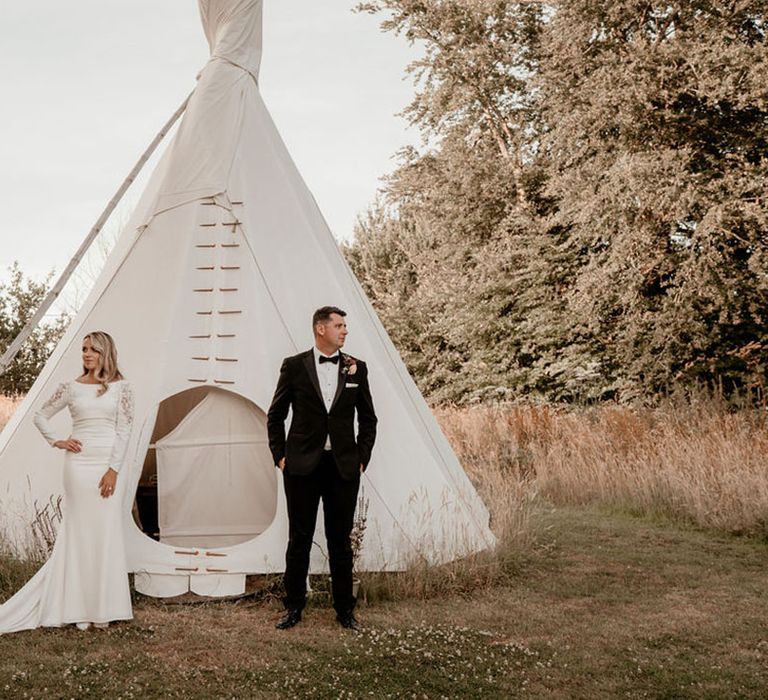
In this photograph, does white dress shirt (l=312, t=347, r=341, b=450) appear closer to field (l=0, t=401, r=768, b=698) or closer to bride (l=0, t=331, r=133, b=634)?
bride (l=0, t=331, r=133, b=634)

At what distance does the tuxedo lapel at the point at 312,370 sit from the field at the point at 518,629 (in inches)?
55.3

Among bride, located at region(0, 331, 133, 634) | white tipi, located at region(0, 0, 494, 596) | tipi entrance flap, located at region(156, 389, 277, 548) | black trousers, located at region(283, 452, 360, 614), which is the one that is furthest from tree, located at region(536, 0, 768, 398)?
bride, located at region(0, 331, 133, 634)

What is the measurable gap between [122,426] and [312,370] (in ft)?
4.00

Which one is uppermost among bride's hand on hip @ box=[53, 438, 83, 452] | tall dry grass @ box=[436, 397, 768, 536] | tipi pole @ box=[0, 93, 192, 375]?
tipi pole @ box=[0, 93, 192, 375]

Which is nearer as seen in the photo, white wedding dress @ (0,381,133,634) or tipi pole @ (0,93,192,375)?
white wedding dress @ (0,381,133,634)

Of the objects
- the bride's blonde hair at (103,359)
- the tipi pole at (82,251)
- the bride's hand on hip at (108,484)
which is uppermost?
the tipi pole at (82,251)

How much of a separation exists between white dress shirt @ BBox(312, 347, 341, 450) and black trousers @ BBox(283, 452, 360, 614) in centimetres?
35

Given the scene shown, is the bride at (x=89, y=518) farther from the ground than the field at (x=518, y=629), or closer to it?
farther from the ground

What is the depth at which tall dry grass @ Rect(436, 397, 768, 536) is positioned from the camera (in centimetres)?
866

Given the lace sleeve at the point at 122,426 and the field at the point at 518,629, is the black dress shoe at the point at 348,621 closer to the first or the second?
the field at the point at 518,629

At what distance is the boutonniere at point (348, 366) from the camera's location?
512cm

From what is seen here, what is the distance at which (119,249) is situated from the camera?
7004mm

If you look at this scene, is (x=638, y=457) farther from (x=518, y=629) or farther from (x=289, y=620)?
(x=289, y=620)

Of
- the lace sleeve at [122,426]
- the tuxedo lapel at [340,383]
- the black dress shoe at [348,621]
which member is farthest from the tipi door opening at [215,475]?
the black dress shoe at [348,621]
